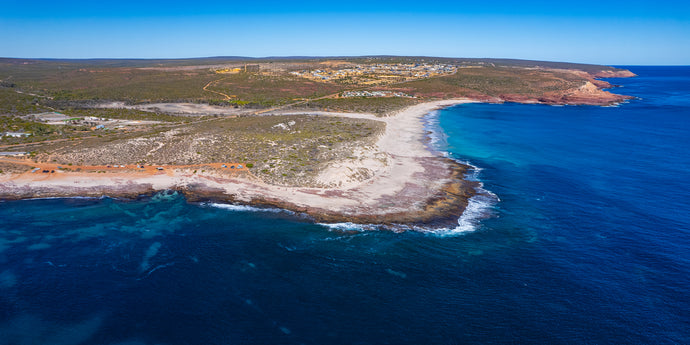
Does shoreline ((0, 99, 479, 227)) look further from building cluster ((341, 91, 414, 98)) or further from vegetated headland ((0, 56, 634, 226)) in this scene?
building cluster ((341, 91, 414, 98))

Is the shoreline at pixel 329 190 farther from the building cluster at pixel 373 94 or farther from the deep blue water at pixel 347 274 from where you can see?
the building cluster at pixel 373 94

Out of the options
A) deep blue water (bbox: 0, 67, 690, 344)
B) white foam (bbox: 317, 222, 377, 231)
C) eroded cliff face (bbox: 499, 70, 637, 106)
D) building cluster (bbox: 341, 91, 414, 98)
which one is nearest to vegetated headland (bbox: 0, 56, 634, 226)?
white foam (bbox: 317, 222, 377, 231)

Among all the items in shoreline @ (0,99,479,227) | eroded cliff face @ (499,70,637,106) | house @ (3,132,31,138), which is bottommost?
shoreline @ (0,99,479,227)

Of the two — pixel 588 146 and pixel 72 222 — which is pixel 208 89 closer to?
pixel 72 222

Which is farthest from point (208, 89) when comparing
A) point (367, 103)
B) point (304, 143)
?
point (304, 143)

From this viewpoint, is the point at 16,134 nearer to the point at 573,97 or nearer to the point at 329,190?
the point at 329,190

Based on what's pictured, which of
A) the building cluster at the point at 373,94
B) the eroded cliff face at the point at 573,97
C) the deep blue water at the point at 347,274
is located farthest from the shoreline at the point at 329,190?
the eroded cliff face at the point at 573,97
